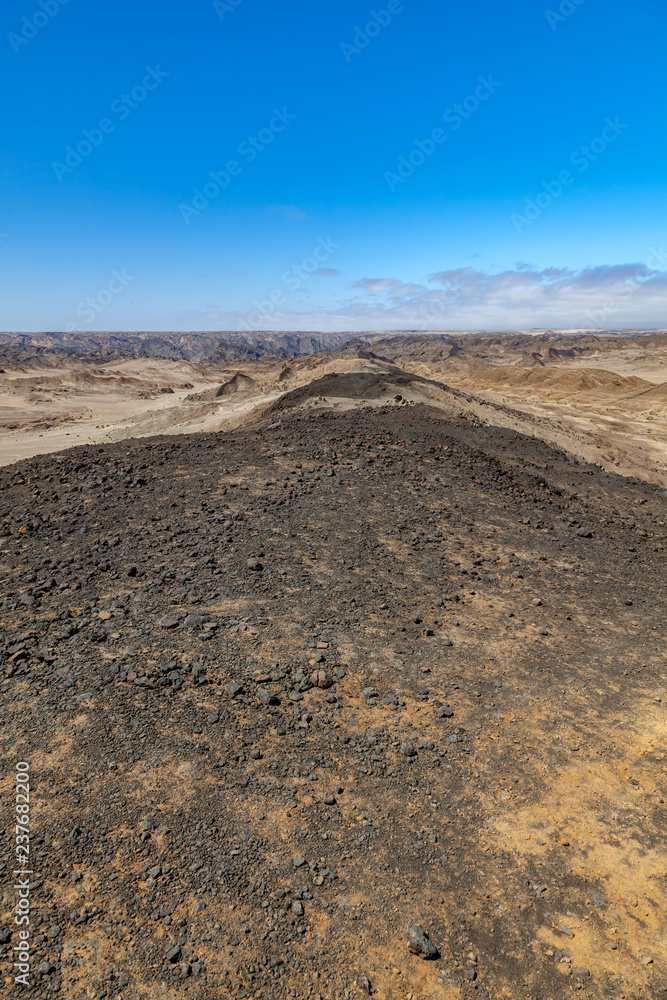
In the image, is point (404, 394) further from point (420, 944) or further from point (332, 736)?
point (420, 944)

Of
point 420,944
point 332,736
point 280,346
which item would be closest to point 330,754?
point 332,736

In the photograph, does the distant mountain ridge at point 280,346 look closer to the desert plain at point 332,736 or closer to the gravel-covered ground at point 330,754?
the desert plain at point 332,736

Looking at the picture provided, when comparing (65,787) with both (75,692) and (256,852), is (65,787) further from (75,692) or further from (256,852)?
(256,852)

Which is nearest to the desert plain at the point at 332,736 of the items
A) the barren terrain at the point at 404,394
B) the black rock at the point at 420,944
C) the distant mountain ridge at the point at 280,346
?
the black rock at the point at 420,944

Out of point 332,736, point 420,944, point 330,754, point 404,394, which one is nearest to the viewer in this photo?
point 420,944
